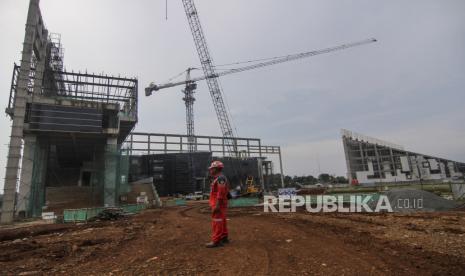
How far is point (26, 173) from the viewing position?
2784 centimetres

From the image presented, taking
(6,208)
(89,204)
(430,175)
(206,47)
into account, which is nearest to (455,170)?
(430,175)

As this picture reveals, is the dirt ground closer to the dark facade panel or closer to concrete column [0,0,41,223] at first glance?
concrete column [0,0,41,223]

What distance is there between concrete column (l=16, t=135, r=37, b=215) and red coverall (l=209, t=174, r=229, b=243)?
2743cm

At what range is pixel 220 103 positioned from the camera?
66562mm

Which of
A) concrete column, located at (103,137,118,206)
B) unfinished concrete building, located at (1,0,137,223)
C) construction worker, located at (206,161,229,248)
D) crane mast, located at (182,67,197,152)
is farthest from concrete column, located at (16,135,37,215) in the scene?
crane mast, located at (182,67,197,152)

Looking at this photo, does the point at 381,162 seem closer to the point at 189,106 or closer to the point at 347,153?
the point at 347,153

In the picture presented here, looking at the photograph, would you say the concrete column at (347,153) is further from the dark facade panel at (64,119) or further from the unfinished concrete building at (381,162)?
the dark facade panel at (64,119)

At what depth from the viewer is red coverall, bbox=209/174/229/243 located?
6129 millimetres

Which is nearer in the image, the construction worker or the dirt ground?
the dirt ground

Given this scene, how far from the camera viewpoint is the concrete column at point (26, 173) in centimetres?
2664

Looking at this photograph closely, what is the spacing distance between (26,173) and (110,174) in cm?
751

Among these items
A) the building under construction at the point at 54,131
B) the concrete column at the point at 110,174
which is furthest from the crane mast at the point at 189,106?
the concrete column at the point at 110,174

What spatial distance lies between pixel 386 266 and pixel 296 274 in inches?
56.8

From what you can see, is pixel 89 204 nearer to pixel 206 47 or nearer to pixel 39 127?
pixel 39 127
